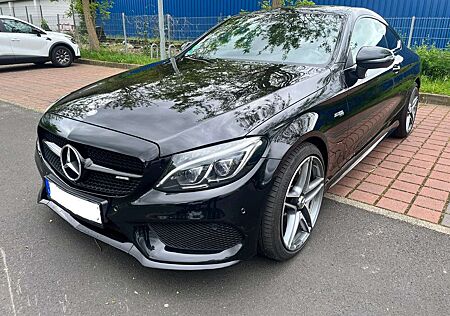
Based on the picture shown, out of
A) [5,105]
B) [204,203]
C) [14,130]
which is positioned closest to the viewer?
[204,203]

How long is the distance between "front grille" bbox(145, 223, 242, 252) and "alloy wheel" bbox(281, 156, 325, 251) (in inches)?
16.0

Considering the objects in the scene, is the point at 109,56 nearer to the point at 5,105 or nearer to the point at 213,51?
the point at 5,105

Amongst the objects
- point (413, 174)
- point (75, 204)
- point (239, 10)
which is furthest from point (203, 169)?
Answer: point (239, 10)

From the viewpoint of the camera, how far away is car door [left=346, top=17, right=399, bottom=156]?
9.48 ft

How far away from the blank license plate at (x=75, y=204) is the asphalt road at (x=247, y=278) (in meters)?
0.40

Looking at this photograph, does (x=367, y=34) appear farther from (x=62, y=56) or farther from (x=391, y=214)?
(x=62, y=56)

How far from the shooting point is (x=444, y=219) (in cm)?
287

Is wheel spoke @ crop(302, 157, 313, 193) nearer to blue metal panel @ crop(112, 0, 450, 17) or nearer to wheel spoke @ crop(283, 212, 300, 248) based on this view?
wheel spoke @ crop(283, 212, 300, 248)

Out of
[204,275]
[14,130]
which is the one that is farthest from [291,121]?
[14,130]

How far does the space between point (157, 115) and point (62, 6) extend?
887 inches

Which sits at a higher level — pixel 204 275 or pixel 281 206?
pixel 281 206

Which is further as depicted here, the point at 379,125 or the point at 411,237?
the point at 379,125

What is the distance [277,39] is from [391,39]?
167 cm

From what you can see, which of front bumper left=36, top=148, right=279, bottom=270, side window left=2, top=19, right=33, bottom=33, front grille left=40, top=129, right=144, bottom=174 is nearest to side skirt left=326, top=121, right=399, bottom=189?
front bumper left=36, top=148, right=279, bottom=270
